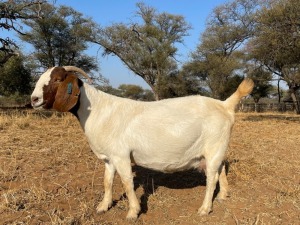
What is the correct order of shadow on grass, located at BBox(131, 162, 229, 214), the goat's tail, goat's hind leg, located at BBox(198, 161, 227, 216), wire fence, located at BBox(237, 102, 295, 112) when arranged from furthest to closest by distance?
1. wire fence, located at BBox(237, 102, 295, 112)
2. shadow on grass, located at BBox(131, 162, 229, 214)
3. the goat's tail
4. goat's hind leg, located at BBox(198, 161, 227, 216)

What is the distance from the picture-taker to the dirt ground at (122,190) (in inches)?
172

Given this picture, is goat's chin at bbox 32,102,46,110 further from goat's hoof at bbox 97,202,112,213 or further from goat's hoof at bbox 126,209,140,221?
goat's hoof at bbox 126,209,140,221

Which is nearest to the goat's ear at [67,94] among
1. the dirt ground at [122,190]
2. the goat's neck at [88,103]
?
the goat's neck at [88,103]

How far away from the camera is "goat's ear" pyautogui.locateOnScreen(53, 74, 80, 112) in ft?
13.4

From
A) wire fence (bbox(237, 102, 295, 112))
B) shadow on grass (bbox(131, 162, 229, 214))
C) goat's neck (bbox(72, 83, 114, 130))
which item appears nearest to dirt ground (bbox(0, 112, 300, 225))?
shadow on grass (bbox(131, 162, 229, 214))

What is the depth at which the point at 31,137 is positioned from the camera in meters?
8.43

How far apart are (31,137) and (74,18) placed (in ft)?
96.1

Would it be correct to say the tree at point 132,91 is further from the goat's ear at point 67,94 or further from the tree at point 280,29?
the goat's ear at point 67,94

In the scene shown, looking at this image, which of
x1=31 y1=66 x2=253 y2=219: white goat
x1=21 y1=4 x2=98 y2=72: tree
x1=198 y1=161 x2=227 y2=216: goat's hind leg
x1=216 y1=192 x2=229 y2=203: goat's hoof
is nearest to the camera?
x1=31 y1=66 x2=253 y2=219: white goat

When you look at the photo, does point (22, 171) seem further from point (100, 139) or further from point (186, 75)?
point (186, 75)

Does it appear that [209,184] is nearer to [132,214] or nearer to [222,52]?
[132,214]

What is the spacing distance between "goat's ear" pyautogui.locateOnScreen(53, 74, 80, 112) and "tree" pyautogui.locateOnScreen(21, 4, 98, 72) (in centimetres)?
2995

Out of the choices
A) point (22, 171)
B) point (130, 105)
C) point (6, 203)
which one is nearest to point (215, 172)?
point (130, 105)

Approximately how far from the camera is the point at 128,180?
14.1 feet
